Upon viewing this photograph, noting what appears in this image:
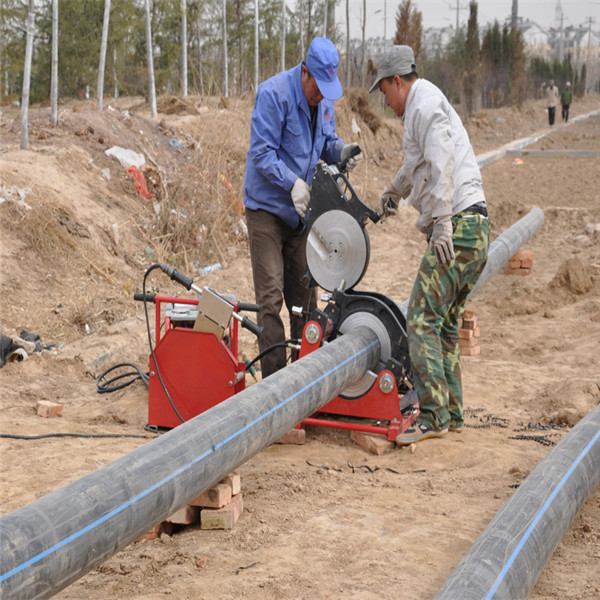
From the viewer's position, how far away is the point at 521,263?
30.9ft

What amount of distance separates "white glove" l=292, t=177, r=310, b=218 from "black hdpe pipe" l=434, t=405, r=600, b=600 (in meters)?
1.99

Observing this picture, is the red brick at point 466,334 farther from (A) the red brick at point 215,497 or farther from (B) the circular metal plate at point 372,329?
(A) the red brick at point 215,497

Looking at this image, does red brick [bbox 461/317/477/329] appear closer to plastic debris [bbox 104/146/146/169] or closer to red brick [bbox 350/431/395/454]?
red brick [bbox 350/431/395/454]

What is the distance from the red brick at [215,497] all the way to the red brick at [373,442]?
1.22 m

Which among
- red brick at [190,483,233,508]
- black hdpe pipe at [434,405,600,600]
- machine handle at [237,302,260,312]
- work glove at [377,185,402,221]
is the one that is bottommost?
red brick at [190,483,233,508]

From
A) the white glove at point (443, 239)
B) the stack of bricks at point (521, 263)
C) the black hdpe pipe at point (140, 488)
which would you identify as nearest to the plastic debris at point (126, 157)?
the stack of bricks at point (521, 263)

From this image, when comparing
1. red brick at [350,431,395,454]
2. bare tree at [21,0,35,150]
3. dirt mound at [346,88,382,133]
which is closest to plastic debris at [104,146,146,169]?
bare tree at [21,0,35,150]

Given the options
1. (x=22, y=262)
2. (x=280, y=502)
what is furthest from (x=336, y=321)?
(x=22, y=262)

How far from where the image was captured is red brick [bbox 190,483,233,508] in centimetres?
345

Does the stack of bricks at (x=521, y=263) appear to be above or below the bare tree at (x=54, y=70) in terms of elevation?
below

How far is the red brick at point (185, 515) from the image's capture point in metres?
3.50

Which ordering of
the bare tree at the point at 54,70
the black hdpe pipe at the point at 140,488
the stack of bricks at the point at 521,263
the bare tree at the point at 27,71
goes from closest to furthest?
1. the black hdpe pipe at the point at 140,488
2. the bare tree at the point at 27,71
3. the stack of bricks at the point at 521,263
4. the bare tree at the point at 54,70

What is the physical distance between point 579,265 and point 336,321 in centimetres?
458

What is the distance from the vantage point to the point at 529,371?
6125mm
